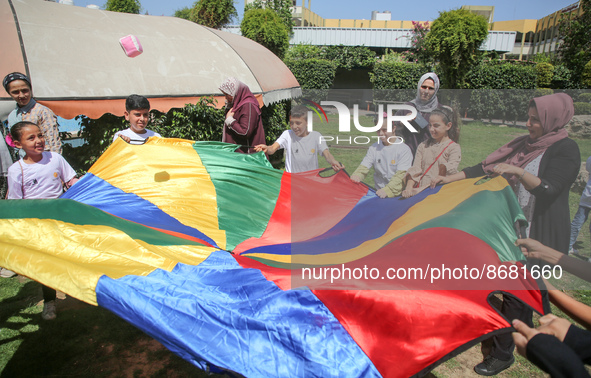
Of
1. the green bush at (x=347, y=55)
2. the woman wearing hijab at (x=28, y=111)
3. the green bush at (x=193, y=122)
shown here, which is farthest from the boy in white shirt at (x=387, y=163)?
the green bush at (x=347, y=55)

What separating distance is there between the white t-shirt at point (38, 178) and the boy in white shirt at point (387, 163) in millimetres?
2763

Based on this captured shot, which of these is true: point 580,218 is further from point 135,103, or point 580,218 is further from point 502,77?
point 502,77

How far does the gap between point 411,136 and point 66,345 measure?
358cm

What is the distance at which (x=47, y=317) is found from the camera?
340 cm

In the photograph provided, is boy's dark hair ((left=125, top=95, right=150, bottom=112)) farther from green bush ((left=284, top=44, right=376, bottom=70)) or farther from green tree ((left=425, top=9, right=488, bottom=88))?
green bush ((left=284, top=44, right=376, bottom=70))

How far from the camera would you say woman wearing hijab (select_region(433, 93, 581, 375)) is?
2602 millimetres

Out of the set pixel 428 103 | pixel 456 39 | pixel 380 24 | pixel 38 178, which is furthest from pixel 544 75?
pixel 380 24

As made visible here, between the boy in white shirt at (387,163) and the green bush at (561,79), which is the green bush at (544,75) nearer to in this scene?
the green bush at (561,79)

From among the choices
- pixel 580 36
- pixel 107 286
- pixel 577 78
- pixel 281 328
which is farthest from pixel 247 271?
pixel 580 36

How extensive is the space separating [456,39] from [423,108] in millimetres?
9544

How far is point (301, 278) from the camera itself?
2166mm

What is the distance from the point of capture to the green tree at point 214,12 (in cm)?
1744

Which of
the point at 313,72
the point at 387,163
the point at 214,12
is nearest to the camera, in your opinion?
the point at 387,163

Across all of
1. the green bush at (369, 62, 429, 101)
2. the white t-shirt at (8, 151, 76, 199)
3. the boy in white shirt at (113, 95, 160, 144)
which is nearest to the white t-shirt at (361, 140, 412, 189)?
the boy in white shirt at (113, 95, 160, 144)
